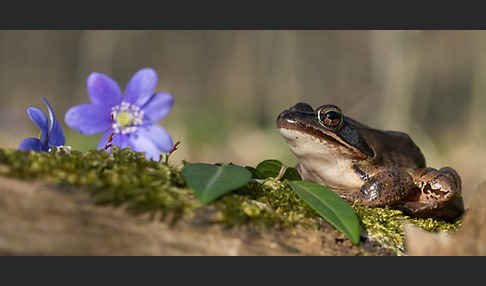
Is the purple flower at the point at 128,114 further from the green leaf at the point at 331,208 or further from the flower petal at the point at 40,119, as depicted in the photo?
the green leaf at the point at 331,208

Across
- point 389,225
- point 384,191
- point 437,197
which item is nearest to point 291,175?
point 384,191

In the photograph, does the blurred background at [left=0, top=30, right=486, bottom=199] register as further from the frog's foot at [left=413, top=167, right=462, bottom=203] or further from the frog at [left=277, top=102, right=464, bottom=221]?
the frog's foot at [left=413, top=167, right=462, bottom=203]

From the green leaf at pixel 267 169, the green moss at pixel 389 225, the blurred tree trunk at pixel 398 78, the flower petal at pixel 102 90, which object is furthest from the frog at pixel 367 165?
the blurred tree trunk at pixel 398 78

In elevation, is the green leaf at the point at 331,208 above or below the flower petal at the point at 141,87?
below

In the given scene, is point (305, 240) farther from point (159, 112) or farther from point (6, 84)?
point (6, 84)


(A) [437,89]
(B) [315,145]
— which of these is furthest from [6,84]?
(A) [437,89]
